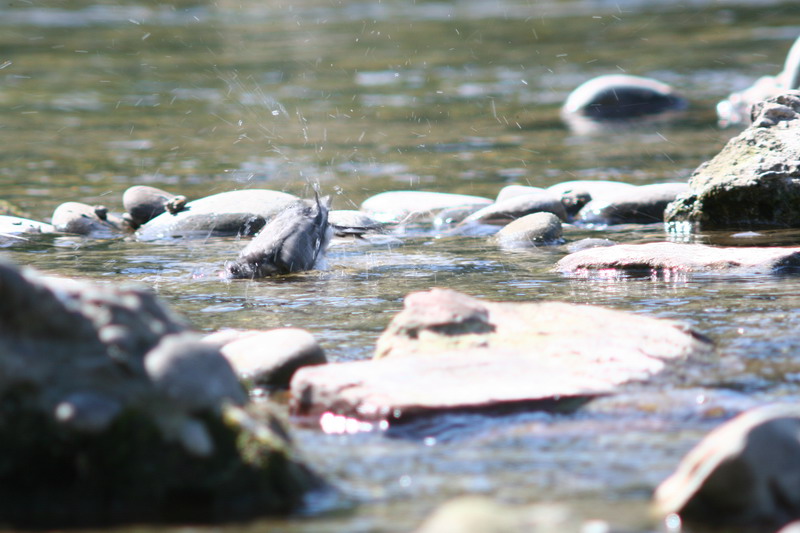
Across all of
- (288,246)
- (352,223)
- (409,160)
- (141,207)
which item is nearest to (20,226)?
(141,207)

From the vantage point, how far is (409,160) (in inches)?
453

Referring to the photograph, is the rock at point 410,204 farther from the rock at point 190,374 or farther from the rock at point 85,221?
the rock at point 190,374

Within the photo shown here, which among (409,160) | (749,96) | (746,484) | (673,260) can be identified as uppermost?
(749,96)

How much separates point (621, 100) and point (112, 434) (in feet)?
41.1

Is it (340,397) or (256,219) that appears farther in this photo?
(256,219)

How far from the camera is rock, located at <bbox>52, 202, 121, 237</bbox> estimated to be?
8312 mm

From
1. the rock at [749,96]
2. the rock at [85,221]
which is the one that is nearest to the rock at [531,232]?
the rock at [85,221]

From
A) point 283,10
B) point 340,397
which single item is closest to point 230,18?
point 283,10

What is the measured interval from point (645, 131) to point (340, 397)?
9914 millimetres

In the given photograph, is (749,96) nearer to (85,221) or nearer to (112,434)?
(85,221)

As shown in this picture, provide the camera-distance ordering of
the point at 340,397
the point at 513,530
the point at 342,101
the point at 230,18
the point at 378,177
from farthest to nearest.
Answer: the point at 230,18 → the point at 342,101 → the point at 378,177 → the point at 340,397 → the point at 513,530

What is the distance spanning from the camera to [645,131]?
42.4ft

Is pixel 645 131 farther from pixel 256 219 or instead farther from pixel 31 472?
pixel 31 472

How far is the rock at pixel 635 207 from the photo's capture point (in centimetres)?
841
